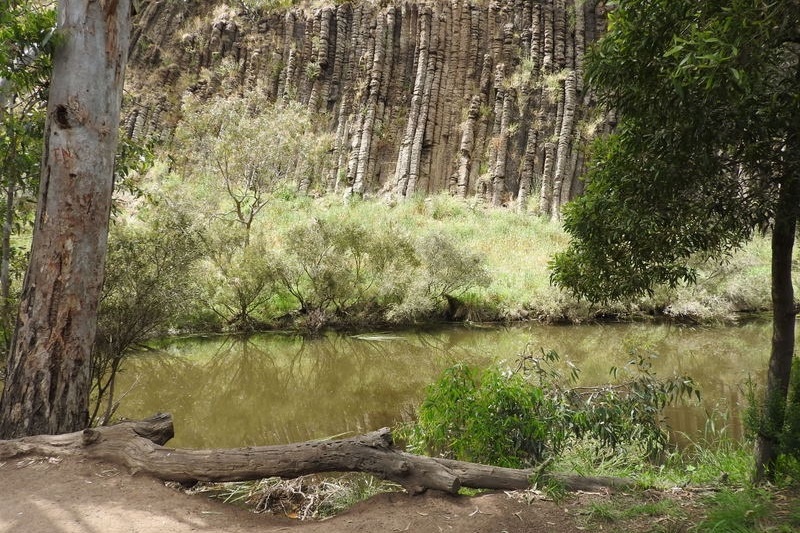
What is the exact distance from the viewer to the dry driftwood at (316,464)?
3803mm

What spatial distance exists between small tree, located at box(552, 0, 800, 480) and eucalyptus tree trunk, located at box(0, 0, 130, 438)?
155 inches

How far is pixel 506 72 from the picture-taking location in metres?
29.1

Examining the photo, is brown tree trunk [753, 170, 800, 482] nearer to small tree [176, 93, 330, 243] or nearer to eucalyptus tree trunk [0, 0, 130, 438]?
eucalyptus tree trunk [0, 0, 130, 438]

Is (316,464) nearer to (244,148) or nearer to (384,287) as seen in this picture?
(384,287)

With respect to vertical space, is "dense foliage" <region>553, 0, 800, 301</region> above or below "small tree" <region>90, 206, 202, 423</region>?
above

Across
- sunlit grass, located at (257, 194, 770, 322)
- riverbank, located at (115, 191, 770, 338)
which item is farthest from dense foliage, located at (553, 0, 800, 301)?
sunlit grass, located at (257, 194, 770, 322)

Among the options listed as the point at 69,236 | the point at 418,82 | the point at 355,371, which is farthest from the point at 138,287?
the point at 418,82

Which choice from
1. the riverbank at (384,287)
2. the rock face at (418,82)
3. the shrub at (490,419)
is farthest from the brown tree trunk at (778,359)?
the rock face at (418,82)

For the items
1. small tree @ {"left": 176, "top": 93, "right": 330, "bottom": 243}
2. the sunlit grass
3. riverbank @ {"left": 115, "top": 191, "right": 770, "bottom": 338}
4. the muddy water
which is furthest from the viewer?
small tree @ {"left": 176, "top": 93, "right": 330, "bottom": 243}

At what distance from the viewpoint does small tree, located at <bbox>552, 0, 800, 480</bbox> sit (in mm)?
2621

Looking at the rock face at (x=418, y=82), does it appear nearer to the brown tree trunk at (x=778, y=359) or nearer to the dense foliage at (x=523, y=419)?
the dense foliage at (x=523, y=419)

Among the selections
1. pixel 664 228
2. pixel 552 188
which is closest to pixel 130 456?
pixel 664 228

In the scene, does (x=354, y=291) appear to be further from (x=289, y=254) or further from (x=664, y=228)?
(x=664, y=228)

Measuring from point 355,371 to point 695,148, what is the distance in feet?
32.0
